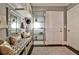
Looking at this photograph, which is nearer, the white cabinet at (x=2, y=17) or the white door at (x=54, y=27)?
the white cabinet at (x=2, y=17)

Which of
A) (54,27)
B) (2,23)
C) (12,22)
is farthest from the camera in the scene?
(54,27)

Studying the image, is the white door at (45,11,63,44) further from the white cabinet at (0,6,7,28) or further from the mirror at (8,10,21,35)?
the white cabinet at (0,6,7,28)

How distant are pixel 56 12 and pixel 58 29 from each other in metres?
0.59

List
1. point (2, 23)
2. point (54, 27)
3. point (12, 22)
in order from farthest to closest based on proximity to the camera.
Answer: point (54, 27), point (12, 22), point (2, 23)

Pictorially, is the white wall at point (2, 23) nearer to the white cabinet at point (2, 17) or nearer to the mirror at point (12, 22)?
the white cabinet at point (2, 17)

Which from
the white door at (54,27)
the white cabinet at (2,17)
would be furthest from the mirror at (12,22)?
the white door at (54,27)

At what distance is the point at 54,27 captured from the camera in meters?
4.46

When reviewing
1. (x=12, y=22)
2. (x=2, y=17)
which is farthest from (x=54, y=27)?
(x=2, y=17)

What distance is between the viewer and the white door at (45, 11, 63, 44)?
4359 millimetres

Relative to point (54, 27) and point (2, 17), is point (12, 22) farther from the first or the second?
point (54, 27)

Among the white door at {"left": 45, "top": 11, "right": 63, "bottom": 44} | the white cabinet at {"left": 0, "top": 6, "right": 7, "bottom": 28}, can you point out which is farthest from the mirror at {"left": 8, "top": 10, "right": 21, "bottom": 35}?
the white door at {"left": 45, "top": 11, "right": 63, "bottom": 44}

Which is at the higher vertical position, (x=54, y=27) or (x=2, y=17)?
(x=2, y=17)

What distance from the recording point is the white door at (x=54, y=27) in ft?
14.3

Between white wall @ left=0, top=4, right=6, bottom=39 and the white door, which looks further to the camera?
the white door
